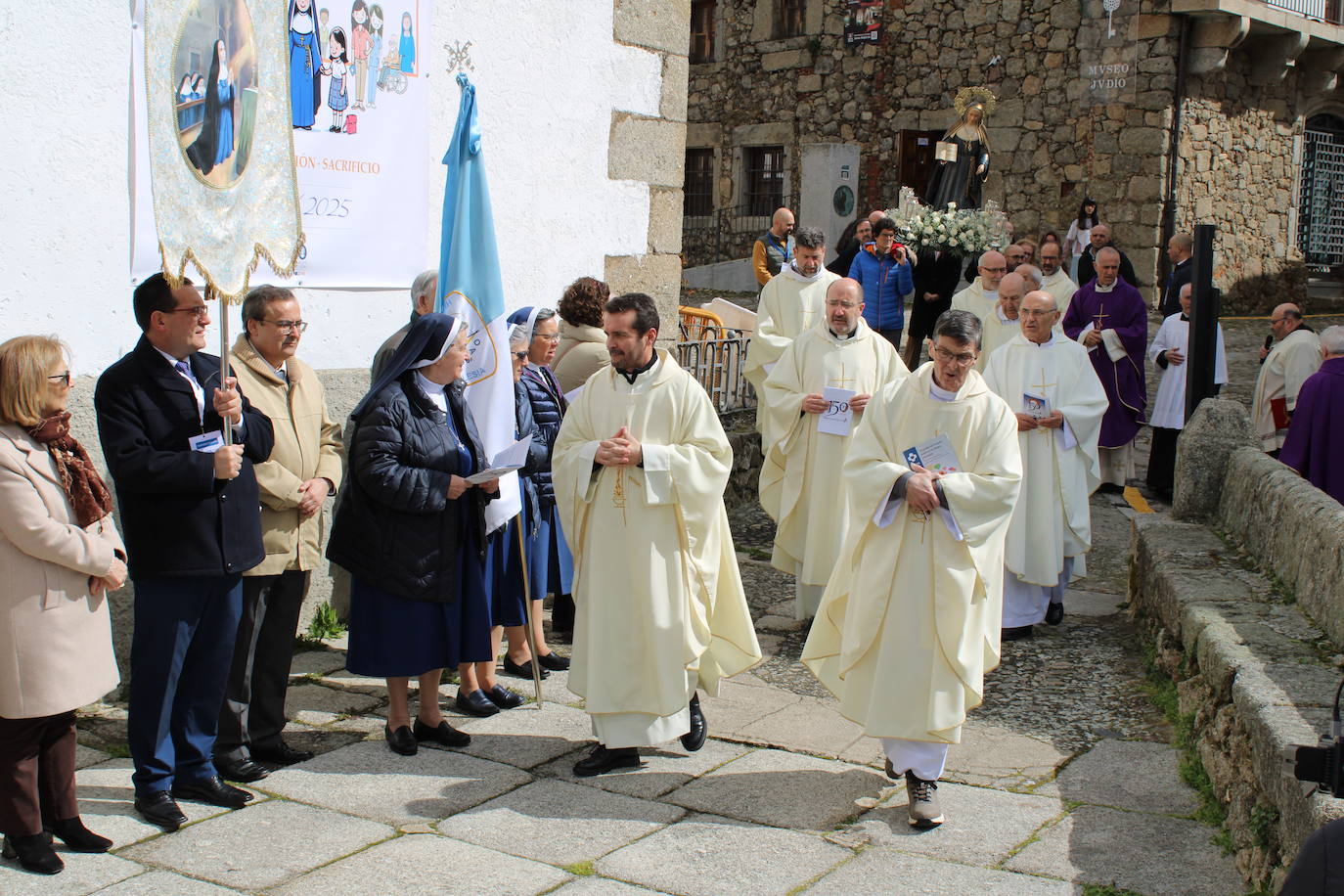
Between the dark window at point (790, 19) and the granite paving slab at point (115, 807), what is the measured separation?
19027 millimetres

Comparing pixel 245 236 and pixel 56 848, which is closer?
pixel 56 848

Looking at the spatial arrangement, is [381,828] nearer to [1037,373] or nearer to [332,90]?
[332,90]

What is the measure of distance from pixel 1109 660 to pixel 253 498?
4.15 metres

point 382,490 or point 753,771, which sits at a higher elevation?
point 382,490

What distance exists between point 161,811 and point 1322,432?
5.58 m

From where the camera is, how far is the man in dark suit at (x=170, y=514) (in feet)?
14.0

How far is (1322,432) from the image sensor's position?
6.69 metres

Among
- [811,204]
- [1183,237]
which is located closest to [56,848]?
[1183,237]

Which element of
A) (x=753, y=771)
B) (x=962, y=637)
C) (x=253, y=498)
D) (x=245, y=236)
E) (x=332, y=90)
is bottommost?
(x=753, y=771)

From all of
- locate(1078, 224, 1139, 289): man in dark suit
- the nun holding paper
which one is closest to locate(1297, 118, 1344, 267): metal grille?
locate(1078, 224, 1139, 289): man in dark suit

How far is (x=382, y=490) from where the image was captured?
4805 mm

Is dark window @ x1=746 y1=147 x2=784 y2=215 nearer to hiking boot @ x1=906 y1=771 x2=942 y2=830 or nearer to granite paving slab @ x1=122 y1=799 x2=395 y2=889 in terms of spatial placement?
hiking boot @ x1=906 y1=771 x2=942 y2=830

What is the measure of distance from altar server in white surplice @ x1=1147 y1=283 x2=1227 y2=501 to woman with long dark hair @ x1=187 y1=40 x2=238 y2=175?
302 inches

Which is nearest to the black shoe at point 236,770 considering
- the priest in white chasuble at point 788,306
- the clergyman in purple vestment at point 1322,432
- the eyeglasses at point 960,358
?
the eyeglasses at point 960,358
